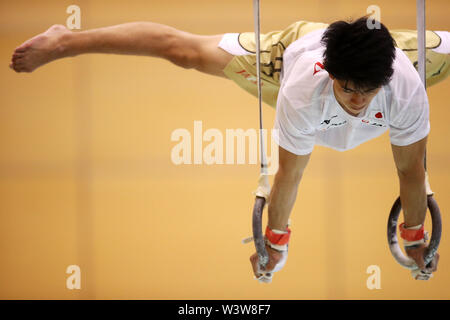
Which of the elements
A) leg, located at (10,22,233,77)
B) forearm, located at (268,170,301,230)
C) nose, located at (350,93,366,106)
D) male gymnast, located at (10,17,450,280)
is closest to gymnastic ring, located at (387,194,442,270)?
male gymnast, located at (10,17,450,280)

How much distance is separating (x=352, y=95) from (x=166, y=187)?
5.42 feet

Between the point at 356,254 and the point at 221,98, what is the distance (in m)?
1.03

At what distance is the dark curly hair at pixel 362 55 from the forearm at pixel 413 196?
389mm

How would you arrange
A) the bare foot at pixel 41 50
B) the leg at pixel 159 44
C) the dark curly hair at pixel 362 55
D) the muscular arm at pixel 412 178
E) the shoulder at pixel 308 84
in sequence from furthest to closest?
the bare foot at pixel 41 50 → the leg at pixel 159 44 → the muscular arm at pixel 412 178 → the shoulder at pixel 308 84 → the dark curly hair at pixel 362 55

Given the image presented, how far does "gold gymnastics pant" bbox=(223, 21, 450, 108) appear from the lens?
71.6 inches

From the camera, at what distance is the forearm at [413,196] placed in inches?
66.7

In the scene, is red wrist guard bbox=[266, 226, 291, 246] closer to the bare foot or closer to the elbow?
the elbow

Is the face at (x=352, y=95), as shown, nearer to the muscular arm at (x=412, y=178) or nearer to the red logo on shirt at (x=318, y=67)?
the red logo on shirt at (x=318, y=67)

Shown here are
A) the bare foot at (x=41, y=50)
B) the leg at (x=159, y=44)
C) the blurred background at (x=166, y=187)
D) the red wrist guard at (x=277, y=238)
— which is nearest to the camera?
the red wrist guard at (x=277, y=238)

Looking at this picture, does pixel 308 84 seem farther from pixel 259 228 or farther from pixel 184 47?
pixel 184 47

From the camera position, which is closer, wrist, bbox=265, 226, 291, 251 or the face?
the face

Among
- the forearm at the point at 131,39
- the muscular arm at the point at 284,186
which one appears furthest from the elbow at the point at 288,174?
the forearm at the point at 131,39

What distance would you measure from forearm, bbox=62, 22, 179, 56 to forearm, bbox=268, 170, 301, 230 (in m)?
0.60
